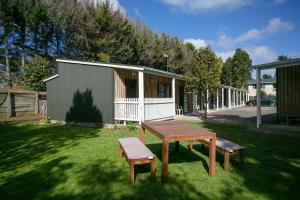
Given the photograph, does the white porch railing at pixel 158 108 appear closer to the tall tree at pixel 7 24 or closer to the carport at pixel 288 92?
the carport at pixel 288 92

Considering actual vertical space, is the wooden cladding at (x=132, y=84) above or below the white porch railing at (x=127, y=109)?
above

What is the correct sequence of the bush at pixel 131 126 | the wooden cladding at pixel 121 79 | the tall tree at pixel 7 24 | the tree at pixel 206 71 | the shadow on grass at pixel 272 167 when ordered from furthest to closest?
1. the tall tree at pixel 7 24
2. the tree at pixel 206 71
3. the wooden cladding at pixel 121 79
4. the bush at pixel 131 126
5. the shadow on grass at pixel 272 167

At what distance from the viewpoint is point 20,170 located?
5312 millimetres

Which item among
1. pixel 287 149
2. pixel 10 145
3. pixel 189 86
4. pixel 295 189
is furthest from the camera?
pixel 189 86

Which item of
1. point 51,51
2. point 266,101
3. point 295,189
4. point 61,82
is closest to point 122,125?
point 61,82

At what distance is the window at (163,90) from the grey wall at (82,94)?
501cm

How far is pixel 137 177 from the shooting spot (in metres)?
4.75

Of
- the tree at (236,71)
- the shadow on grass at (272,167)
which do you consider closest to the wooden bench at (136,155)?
the shadow on grass at (272,167)

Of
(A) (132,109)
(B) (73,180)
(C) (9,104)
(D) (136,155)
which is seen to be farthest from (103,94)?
(D) (136,155)

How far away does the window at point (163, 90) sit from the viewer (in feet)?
53.9

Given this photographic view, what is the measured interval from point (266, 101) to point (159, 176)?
37.5m

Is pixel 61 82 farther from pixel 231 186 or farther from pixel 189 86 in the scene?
pixel 231 186

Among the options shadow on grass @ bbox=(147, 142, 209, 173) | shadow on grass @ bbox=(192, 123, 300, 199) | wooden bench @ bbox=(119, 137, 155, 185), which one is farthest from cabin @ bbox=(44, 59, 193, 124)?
wooden bench @ bbox=(119, 137, 155, 185)

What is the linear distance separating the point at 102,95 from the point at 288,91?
9427mm
